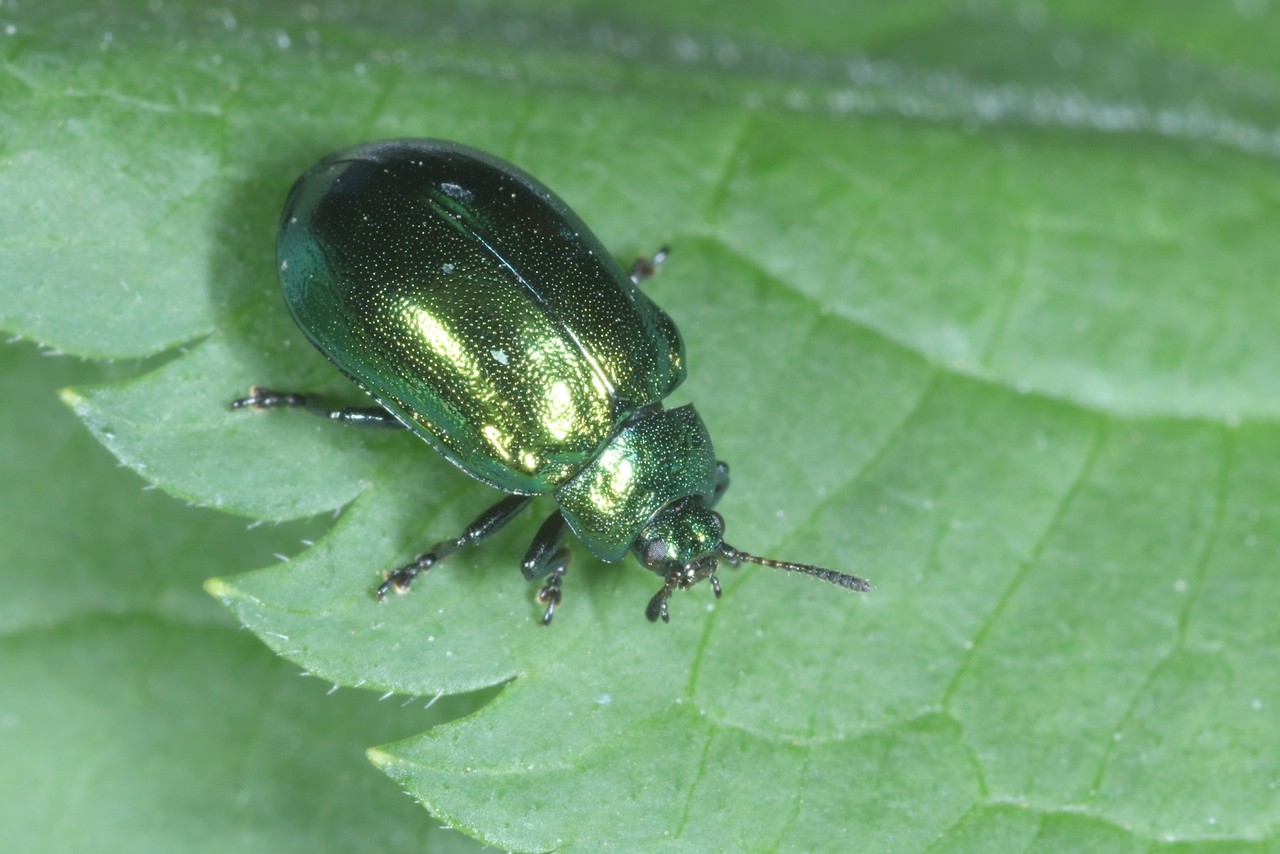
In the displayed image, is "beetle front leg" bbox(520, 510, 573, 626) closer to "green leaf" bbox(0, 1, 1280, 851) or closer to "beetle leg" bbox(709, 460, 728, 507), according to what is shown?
"green leaf" bbox(0, 1, 1280, 851)

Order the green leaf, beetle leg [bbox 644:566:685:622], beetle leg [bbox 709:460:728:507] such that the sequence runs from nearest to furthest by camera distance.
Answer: the green leaf, beetle leg [bbox 644:566:685:622], beetle leg [bbox 709:460:728:507]

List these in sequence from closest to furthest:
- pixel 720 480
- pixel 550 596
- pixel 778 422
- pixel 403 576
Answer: pixel 403 576, pixel 550 596, pixel 720 480, pixel 778 422

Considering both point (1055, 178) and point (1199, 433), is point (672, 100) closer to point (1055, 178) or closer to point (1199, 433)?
point (1055, 178)

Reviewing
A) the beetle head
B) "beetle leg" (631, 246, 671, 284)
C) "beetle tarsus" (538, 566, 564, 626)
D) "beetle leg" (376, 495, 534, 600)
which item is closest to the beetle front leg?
"beetle tarsus" (538, 566, 564, 626)

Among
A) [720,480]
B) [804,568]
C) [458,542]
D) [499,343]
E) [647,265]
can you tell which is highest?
[499,343]

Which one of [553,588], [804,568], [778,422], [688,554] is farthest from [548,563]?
[778,422]

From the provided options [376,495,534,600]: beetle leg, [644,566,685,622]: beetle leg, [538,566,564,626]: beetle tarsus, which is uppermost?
[376,495,534,600]: beetle leg

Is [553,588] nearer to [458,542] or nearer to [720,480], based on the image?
[458,542]
